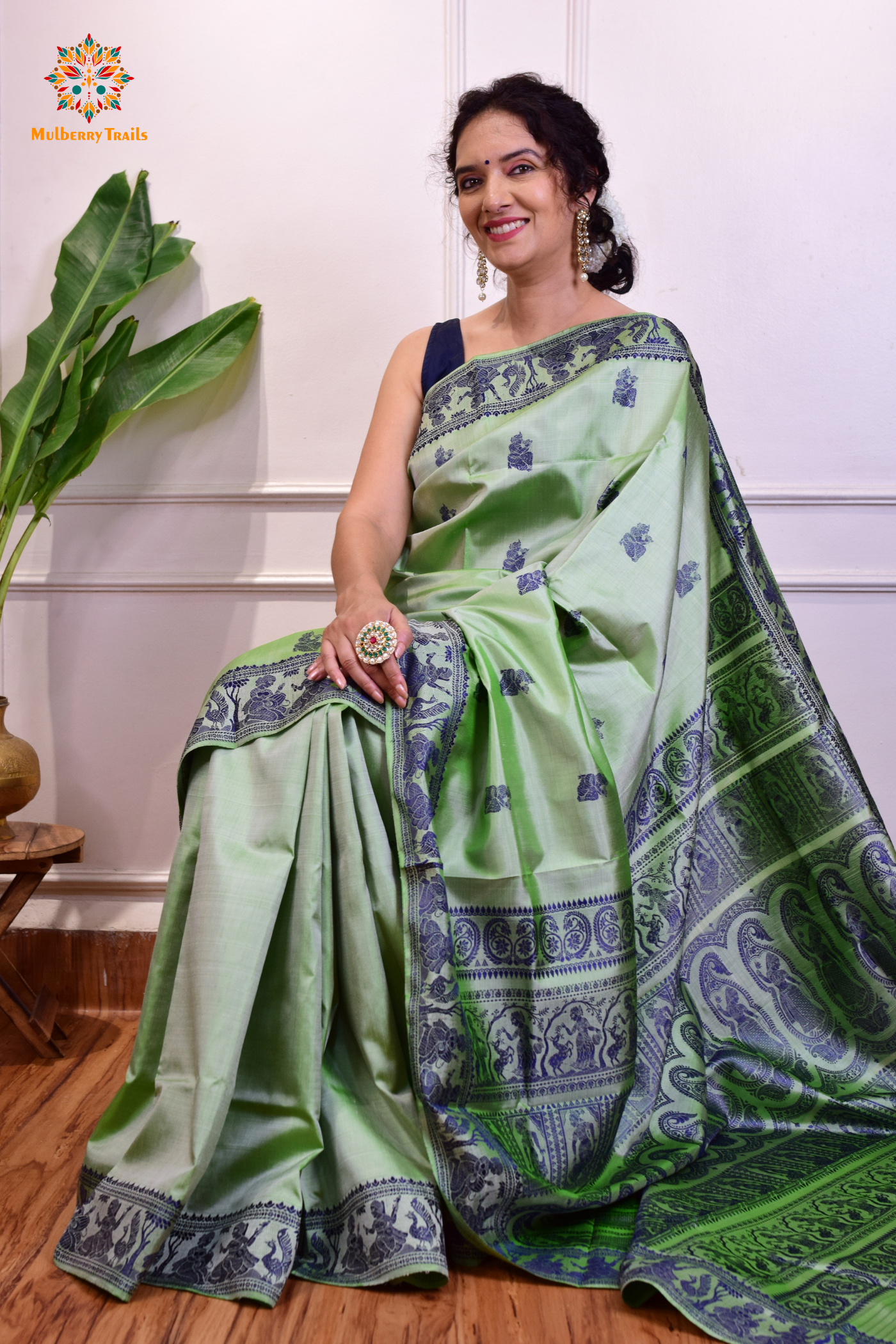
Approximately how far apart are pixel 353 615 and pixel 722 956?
0.73m

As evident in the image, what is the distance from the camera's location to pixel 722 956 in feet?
4.89

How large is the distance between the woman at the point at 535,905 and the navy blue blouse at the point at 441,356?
6 cm

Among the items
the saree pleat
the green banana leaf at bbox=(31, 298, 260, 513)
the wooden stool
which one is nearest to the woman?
the saree pleat

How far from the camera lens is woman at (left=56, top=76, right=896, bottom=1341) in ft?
3.77

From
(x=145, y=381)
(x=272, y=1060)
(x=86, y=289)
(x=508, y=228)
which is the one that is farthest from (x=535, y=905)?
(x=86, y=289)

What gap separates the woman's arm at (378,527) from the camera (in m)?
1.35

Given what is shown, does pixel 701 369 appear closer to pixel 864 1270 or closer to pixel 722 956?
pixel 722 956

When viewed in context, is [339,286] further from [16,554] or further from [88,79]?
[16,554]

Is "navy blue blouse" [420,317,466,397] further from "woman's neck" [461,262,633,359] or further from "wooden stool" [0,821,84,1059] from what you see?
"wooden stool" [0,821,84,1059]

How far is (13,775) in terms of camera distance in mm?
1885

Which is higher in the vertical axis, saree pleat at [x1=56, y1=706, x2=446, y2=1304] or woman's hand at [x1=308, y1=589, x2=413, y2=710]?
woman's hand at [x1=308, y1=589, x2=413, y2=710]

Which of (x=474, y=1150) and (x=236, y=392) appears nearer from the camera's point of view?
(x=474, y=1150)

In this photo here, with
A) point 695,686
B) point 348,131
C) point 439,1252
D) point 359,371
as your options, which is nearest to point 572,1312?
point 439,1252

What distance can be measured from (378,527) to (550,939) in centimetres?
76
